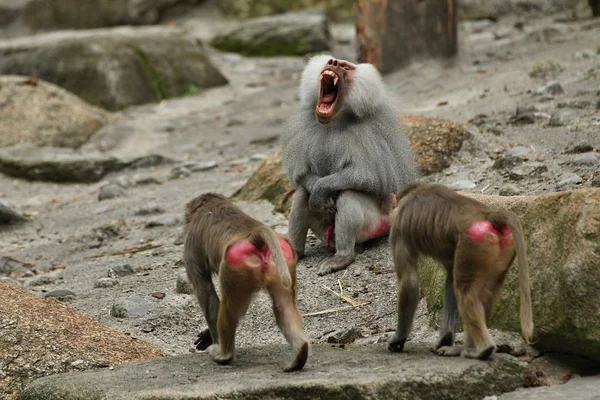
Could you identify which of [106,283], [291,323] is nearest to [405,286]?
[291,323]

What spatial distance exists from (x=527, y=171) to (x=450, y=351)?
3.02 meters

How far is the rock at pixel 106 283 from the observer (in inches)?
250


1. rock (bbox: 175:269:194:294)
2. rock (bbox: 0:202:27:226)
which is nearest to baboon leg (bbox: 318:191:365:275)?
rock (bbox: 175:269:194:294)

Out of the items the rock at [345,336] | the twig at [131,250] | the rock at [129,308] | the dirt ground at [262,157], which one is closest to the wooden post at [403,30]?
the dirt ground at [262,157]

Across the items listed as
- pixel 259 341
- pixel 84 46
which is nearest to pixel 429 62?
pixel 84 46

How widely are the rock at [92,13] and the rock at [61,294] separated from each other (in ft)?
31.6

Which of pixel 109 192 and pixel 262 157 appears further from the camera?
pixel 262 157

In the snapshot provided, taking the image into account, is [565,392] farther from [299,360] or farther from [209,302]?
[209,302]

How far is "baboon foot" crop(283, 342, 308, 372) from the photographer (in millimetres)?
3920

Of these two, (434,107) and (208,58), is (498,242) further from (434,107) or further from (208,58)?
(208,58)

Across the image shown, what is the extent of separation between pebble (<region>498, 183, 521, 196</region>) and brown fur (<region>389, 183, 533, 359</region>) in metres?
2.30

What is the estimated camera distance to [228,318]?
4.09 m

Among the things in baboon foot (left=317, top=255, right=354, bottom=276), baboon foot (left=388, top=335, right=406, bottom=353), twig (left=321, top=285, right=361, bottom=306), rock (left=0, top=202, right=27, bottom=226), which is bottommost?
rock (left=0, top=202, right=27, bottom=226)

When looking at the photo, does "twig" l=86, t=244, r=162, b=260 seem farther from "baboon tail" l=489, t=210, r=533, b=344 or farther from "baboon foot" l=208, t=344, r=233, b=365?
"baboon tail" l=489, t=210, r=533, b=344
